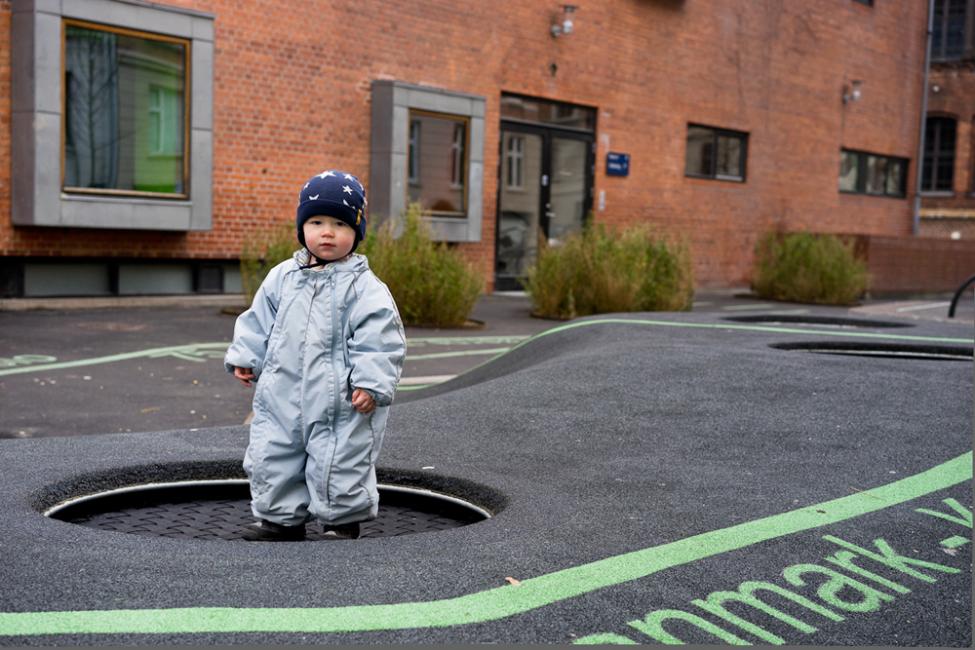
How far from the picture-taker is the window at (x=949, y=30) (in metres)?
41.6

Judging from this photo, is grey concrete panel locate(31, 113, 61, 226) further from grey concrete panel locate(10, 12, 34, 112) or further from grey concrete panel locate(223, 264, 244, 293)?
grey concrete panel locate(223, 264, 244, 293)

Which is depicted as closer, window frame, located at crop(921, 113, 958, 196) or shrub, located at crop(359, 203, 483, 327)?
shrub, located at crop(359, 203, 483, 327)

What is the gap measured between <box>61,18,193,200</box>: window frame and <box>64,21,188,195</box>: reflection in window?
2 centimetres

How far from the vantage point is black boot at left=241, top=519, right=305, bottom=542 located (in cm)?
397

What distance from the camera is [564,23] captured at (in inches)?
752

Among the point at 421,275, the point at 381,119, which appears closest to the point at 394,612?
the point at 421,275

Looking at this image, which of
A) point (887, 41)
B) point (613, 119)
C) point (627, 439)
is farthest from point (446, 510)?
point (887, 41)

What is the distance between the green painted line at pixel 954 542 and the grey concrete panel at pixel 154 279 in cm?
1174

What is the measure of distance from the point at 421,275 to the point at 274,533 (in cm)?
923

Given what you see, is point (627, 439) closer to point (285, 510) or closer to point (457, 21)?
point (285, 510)

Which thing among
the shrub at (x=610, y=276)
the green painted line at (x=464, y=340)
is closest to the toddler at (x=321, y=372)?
the green painted line at (x=464, y=340)

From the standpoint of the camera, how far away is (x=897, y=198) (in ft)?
95.0

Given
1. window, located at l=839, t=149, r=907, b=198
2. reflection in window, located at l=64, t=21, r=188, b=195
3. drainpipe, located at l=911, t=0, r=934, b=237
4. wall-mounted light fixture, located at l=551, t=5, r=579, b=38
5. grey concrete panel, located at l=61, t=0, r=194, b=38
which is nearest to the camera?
grey concrete panel, located at l=61, t=0, r=194, b=38

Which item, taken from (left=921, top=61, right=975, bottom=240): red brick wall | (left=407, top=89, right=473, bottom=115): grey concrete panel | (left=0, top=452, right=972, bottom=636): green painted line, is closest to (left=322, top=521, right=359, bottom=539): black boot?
(left=0, top=452, right=972, bottom=636): green painted line
